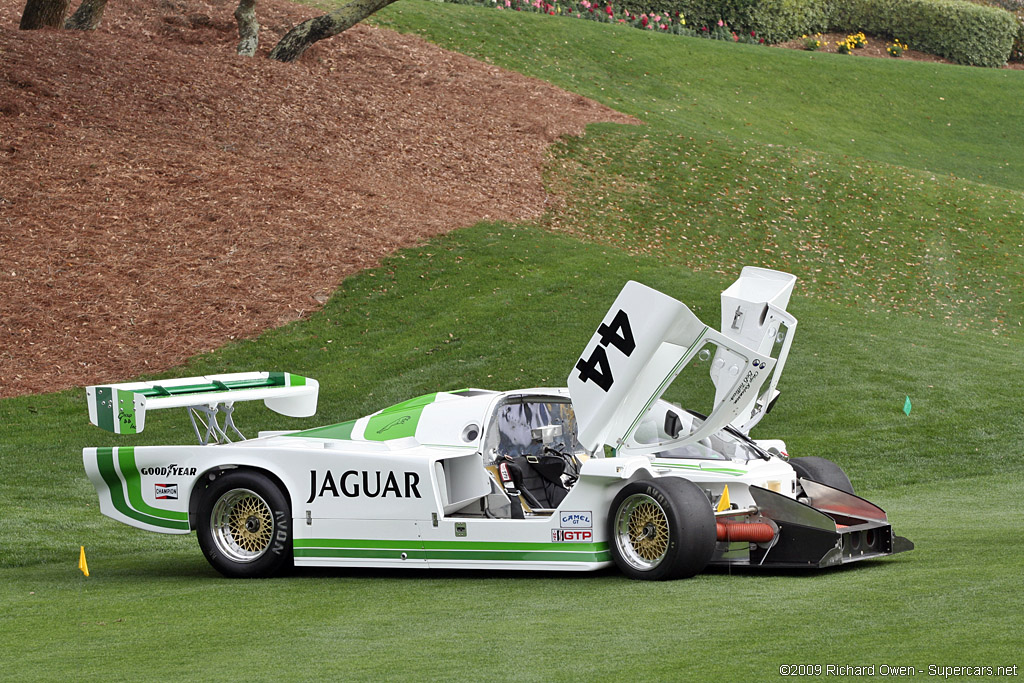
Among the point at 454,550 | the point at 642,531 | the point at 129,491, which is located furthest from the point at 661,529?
the point at 129,491

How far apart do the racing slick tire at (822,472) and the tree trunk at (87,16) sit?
23.1 meters

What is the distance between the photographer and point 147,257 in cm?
2136

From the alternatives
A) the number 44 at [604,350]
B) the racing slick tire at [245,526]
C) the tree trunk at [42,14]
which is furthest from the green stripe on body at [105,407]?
the tree trunk at [42,14]

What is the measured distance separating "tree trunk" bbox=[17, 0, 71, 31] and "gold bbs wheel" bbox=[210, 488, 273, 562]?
71.0ft

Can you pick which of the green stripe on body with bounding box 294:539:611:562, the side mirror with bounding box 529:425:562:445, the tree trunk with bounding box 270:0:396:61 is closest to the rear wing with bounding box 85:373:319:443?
the green stripe on body with bounding box 294:539:611:562

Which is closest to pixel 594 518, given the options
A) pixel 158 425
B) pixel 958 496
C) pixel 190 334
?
pixel 958 496

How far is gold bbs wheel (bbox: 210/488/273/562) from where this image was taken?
9.40 metres

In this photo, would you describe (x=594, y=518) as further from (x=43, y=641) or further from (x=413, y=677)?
(x=43, y=641)

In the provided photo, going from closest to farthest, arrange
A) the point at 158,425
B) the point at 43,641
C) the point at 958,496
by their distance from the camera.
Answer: the point at 43,641 < the point at 958,496 < the point at 158,425

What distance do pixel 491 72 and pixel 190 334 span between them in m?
15.1

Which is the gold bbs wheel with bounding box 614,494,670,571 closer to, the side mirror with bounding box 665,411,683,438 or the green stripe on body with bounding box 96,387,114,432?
the side mirror with bounding box 665,411,683,438

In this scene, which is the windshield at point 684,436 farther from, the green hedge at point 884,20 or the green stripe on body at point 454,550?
the green hedge at point 884,20

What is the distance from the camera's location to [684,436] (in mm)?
9117

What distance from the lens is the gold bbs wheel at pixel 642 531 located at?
818cm
